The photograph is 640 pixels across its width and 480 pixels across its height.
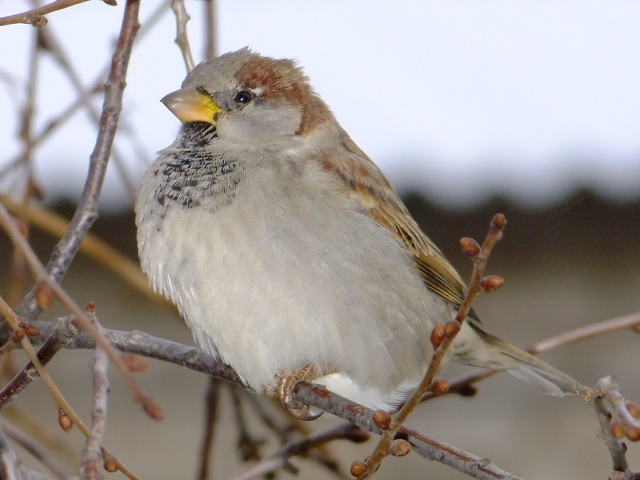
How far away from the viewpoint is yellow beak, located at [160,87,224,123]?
2.43m

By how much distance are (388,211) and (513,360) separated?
60cm

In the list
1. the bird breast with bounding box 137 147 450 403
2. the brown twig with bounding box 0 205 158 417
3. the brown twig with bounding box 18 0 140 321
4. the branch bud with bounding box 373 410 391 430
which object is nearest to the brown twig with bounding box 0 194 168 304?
the bird breast with bounding box 137 147 450 403

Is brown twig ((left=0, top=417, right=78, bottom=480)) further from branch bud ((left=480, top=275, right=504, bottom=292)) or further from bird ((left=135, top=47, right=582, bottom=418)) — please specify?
branch bud ((left=480, top=275, right=504, bottom=292))

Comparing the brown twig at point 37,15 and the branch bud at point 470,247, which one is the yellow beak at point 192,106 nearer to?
the brown twig at point 37,15

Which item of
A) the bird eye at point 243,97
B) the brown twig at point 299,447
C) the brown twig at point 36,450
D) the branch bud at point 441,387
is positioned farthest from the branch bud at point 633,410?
the bird eye at point 243,97

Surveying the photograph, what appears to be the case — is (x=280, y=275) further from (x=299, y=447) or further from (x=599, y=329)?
(x=599, y=329)

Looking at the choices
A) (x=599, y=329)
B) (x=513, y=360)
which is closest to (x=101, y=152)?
(x=599, y=329)

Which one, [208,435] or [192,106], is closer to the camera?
[208,435]

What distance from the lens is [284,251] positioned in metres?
2.19

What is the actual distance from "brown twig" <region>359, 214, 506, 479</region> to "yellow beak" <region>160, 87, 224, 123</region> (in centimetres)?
124

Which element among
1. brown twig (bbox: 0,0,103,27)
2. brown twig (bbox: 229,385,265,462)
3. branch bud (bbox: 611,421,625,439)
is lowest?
brown twig (bbox: 229,385,265,462)

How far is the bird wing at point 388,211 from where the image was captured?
2488 mm

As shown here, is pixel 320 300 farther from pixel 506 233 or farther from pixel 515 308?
pixel 515 308

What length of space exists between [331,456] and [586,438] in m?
2.06
